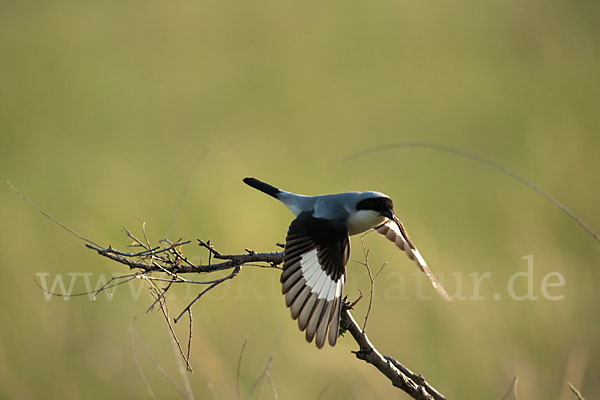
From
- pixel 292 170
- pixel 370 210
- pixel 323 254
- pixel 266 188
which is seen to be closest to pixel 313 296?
pixel 323 254

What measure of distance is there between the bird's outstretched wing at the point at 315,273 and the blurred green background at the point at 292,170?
23.3 inches

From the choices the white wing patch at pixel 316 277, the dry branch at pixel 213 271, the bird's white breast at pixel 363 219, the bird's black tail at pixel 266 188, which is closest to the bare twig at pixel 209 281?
the dry branch at pixel 213 271

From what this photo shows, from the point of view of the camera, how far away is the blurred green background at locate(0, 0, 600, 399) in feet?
17.3

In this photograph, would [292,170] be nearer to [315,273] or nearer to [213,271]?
[315,273]

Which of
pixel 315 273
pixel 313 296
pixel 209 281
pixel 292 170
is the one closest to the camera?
pixel 209 281

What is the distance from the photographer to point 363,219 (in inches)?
118

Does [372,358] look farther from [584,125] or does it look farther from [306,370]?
[584,125]

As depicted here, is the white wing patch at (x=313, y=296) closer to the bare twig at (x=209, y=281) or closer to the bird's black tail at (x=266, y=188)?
the bare twig at (x=209, y=281)

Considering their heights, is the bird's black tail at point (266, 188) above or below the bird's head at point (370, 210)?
above

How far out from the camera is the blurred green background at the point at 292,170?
17.3 feet

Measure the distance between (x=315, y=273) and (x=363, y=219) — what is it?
0.39 m

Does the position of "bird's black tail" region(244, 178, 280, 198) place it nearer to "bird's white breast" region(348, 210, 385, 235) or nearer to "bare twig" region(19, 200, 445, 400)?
"bird's white breast" region(348, 210, 385, 235)

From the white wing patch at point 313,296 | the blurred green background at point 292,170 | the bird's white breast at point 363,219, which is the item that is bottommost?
the white wing patch at point 313,296

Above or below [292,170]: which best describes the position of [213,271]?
below
